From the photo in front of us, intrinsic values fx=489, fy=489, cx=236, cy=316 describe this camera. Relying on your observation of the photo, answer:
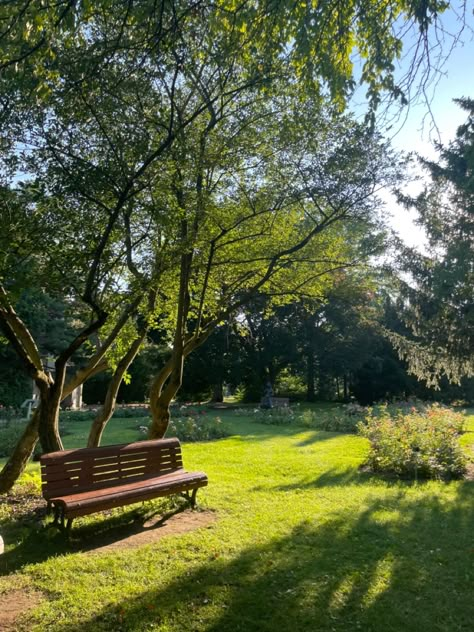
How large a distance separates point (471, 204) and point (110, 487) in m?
13.8

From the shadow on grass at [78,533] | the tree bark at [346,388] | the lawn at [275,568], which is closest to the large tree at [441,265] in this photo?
the lawn at [275,568]

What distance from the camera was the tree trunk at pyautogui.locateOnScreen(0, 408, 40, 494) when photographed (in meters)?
6.51

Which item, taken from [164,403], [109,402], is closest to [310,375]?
[164,403]

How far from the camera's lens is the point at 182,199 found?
20.3ft

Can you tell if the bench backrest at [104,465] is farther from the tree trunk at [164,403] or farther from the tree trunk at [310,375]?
the tree trunk at [310,375]

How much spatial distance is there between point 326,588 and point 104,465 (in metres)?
3.10

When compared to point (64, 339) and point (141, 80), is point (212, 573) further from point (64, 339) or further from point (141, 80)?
point (64, 339)

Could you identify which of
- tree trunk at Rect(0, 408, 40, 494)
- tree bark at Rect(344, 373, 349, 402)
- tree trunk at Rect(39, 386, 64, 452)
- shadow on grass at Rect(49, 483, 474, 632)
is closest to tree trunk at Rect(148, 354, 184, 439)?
tree trunk at Rect(39, 386, 64, 452)

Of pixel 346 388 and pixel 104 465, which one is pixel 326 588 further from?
pixel 346 388

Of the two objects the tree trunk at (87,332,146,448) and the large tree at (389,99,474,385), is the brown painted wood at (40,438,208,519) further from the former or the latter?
the large tree at (389,99,474,385)

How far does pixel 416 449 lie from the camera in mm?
9414

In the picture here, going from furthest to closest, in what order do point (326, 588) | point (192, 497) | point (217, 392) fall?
point (217, 392), point (192, 497), point (326, 588)

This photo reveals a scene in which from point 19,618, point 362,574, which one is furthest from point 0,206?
point 362,574

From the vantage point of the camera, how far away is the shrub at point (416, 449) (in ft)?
28.3
